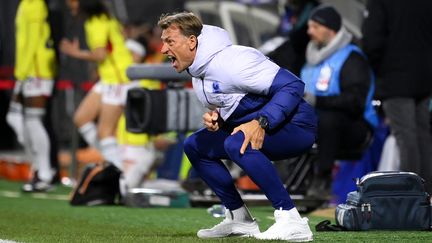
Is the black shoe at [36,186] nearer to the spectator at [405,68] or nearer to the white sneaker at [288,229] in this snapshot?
the spectator at [405,68]

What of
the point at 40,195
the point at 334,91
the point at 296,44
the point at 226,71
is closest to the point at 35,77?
the point at 40,195

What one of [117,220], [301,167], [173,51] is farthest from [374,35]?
[173,51]

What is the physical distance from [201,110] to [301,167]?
100 cm

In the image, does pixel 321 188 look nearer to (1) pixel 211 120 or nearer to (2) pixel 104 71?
(2) pixel 104 71

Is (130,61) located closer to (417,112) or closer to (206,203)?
(206,203)

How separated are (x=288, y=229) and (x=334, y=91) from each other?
409 cm

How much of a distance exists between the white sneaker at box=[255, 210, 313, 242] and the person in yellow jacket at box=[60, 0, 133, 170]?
653 centimetres

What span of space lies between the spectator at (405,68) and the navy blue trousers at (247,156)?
8.76 feet

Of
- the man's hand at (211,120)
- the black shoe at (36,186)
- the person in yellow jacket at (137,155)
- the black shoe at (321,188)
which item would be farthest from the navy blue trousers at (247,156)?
the black shoe at (36,186)

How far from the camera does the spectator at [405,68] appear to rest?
10344mm

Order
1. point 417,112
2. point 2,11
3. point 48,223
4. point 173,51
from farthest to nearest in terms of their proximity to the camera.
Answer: point 2,11 → point 417,112 → point 48,223 → point 173,51

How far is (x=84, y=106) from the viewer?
14227mm

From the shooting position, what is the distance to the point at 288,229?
7.41 metres

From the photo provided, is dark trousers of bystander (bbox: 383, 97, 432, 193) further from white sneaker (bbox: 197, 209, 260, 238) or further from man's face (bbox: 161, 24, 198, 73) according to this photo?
man's face (bbox: 161, 24, 198, 73)
